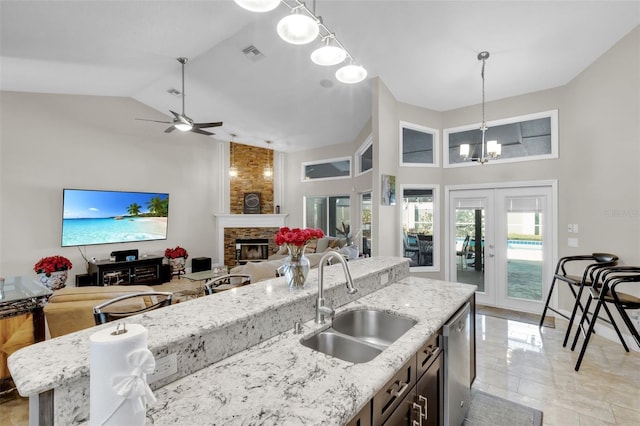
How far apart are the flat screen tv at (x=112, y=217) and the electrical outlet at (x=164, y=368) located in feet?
18.9

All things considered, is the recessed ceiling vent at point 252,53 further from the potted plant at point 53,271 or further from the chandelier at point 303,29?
the potted plant at point 53,271

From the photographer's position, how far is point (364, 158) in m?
6.30

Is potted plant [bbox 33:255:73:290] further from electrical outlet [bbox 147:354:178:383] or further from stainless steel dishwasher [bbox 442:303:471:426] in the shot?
stainless steel dishwasher [bbox 442:303:471:426]

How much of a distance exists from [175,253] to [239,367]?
20.0 ft

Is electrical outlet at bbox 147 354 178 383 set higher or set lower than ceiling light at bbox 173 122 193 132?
lower

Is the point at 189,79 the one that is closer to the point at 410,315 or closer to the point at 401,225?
the point at 401,225

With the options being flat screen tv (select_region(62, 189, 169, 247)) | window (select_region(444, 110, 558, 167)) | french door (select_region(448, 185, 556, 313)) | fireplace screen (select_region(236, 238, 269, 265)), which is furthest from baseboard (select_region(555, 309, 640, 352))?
flat screen tv (select_region(62, 189, 169, 247))

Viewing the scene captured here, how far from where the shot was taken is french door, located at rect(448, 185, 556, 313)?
4223 mm

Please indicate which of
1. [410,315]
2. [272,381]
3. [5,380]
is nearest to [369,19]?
[410,315]

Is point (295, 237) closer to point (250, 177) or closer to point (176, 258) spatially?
point (176, 258)

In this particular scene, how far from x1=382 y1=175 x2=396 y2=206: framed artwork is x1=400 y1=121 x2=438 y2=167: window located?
19.7 inches

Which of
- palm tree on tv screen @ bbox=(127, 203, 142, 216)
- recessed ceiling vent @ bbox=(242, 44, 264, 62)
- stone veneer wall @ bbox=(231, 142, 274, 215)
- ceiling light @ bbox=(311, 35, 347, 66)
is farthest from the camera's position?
stone veneer wall @ bbox=(231, 142, 274, 215)

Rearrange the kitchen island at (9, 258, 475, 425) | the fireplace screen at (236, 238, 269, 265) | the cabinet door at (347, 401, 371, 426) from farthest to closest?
1. the fireplace screen at (236, 238, 269, 265)
2. the cabinet door at (347, 401, 371, 426)
3. the kitchen island at (9, 258, 475, 425)

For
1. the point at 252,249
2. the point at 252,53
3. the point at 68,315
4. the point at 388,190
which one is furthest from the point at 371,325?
the point at 252,249
